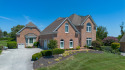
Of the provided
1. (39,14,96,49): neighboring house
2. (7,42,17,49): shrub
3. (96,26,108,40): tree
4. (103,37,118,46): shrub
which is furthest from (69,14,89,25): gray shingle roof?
(7,42,17,49): shrub

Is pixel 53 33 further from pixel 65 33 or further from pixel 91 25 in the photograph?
pixel 91 25

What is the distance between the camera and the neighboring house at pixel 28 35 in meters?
29.9

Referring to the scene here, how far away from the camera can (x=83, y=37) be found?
28.0 metres

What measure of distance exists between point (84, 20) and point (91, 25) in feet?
10.2

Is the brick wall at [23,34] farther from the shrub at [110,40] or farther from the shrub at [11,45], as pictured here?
the shrub at [110,40]

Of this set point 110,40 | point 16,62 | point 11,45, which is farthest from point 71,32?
point 11,45

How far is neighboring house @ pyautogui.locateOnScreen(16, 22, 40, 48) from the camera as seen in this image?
29.9 metres

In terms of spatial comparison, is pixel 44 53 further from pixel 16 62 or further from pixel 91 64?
pixel 91 64

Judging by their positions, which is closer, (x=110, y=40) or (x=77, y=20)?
(x=110, y=40)

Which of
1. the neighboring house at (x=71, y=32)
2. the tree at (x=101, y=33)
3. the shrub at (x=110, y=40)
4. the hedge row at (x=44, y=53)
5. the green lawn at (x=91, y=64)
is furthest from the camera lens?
the tree at (x=101, y=33)

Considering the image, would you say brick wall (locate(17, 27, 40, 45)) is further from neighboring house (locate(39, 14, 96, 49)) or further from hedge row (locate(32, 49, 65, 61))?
hedge row (locate(32, 49, 65, 61))

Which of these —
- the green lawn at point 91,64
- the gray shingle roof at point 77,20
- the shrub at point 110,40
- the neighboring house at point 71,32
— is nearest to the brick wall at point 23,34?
the neighboring house at point 71,32

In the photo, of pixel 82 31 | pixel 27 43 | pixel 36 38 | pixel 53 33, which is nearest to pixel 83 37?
pixel 82 31

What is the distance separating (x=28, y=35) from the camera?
30.7 m
